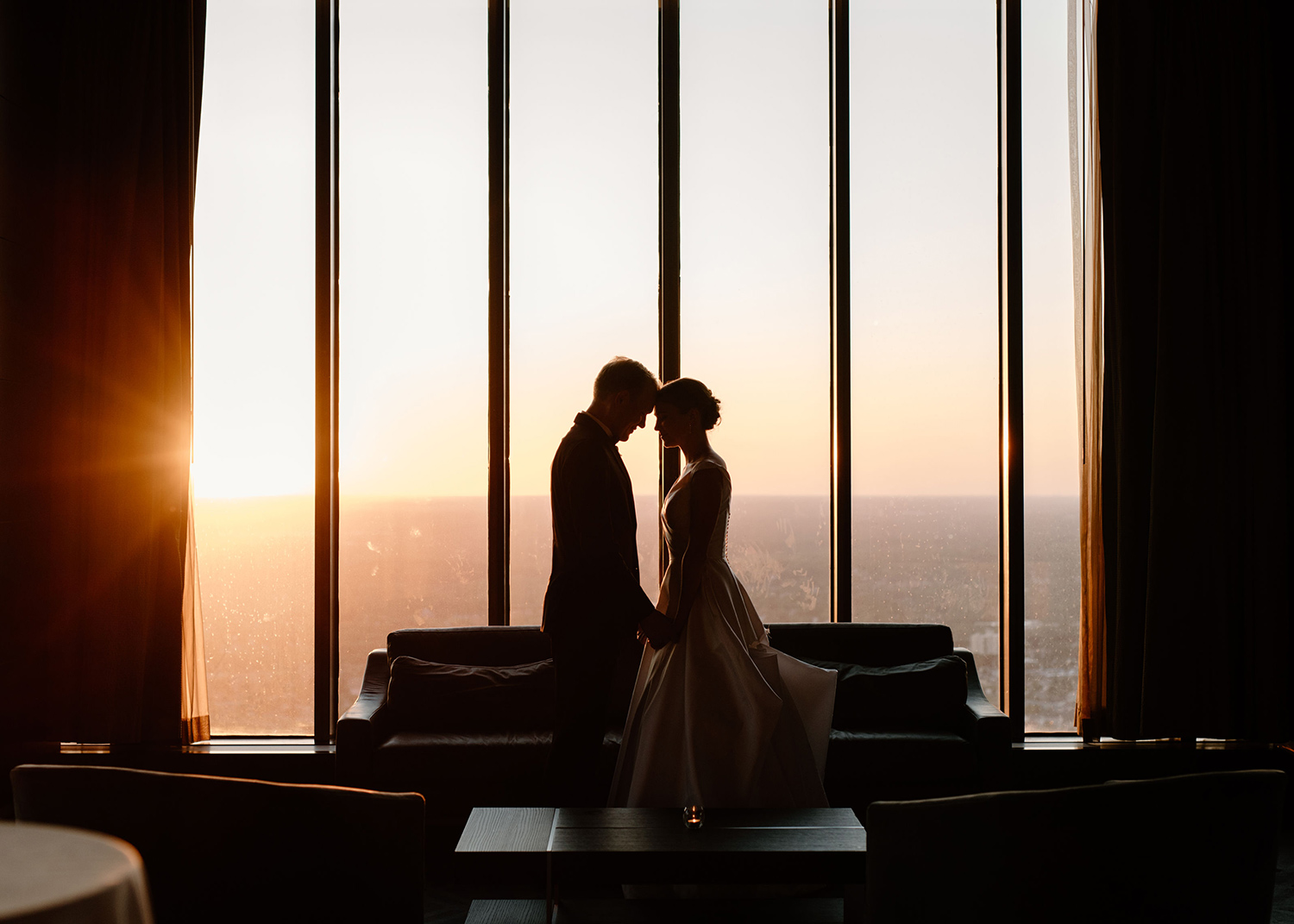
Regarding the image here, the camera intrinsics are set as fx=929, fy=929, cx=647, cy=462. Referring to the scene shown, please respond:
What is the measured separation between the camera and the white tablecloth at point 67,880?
409 mm

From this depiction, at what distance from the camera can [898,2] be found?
3.97m

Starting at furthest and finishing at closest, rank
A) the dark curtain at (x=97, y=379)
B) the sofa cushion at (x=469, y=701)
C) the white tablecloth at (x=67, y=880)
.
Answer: the dark curtain at (x=97, y=379) → the sofa cushion at (x=469, y=701) → the white tablecloth at (x=67, y=880)

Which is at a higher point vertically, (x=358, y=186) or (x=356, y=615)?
(x=358, y=186)

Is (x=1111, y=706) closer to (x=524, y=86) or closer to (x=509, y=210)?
(x=509, y=210)

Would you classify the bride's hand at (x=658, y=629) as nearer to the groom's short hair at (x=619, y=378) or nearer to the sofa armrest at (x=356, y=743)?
the groom's short hair at (x=619, y=378)

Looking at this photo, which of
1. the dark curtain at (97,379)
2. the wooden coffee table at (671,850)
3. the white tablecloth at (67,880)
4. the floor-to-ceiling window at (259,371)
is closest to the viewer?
the white tablecloth at (67,880)

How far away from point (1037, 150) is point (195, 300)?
3590mm

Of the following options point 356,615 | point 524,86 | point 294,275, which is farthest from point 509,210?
point 356,615

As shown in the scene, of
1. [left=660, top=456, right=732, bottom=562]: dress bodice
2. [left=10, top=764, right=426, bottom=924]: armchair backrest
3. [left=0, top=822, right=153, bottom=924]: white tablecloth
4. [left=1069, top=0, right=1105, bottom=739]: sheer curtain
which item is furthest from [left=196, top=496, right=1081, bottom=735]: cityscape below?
[left=0, top=822, right=153, bottom=924]: white tablecloth

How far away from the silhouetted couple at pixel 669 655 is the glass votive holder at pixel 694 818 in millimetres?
361

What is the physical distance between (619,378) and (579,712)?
980 millimetres

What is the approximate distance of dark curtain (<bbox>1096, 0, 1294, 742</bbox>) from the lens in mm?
3562

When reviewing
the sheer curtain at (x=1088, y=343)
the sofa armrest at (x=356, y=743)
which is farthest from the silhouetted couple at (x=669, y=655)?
the sheer curtain at (x=1088, y=343)

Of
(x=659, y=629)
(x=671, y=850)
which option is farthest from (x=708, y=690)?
(x=671, y=850)
